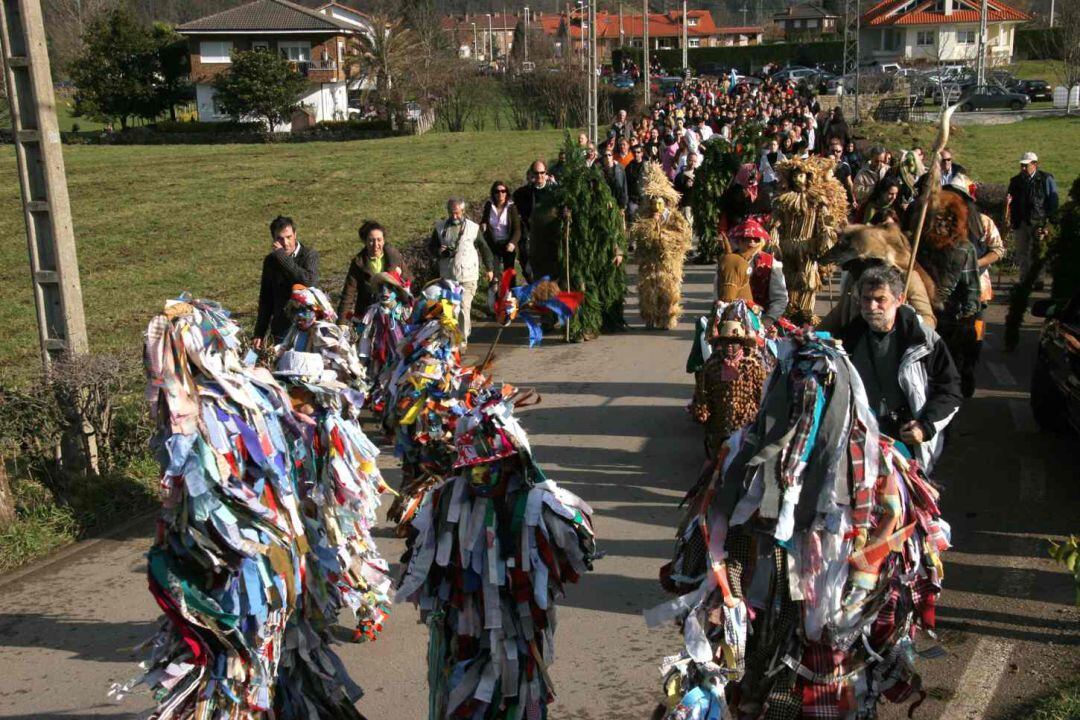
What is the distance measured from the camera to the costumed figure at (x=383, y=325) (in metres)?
8.90

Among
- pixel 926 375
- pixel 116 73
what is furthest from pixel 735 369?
pixel 116 73

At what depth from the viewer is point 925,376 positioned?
228 inches

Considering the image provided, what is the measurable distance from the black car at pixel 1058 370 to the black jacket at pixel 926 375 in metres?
2.56

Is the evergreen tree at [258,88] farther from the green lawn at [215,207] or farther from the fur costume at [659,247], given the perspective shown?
the fur costume at [659,247]

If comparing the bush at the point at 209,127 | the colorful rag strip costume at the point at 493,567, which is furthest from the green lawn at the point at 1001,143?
the bush at the point at 209,127

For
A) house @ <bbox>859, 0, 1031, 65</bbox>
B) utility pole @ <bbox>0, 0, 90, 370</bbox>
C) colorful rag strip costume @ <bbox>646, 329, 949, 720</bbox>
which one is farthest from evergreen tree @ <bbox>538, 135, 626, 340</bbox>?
house @ <bbox>859, 0, 1031, 65</bbox>

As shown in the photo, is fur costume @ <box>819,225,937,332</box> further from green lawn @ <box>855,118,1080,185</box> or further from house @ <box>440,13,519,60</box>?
house @ <box>440,13,519,60</box>

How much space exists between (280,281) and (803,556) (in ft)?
19.8

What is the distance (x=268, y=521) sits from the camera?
4.73 metres

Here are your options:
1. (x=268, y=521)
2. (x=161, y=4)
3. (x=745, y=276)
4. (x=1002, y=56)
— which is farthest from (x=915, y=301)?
(x=161, y=4)

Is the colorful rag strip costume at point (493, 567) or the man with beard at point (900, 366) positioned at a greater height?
the man with beard at point (900, 366)

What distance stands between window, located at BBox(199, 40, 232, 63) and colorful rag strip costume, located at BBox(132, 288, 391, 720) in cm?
6495

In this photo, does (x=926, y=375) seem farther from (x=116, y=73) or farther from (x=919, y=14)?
(x=919, y=14)

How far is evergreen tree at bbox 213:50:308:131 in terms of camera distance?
182 feet
